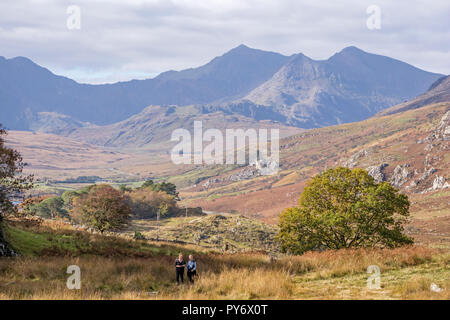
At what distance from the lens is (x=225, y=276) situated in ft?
58.4

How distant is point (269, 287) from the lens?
15.4 metres

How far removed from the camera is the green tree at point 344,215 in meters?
33.2

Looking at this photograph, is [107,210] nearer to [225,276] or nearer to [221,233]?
[225,276]

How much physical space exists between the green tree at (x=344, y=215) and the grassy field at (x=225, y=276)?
965cm

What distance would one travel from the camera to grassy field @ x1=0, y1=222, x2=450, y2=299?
48.0ft

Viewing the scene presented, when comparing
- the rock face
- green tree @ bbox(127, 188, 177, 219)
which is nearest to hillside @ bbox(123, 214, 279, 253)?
green tree @ bbox(127, 188, 177, 219)

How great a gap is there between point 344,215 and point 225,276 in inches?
709

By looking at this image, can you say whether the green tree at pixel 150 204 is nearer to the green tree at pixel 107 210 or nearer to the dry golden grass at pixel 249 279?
the green tree at pixel 107 210

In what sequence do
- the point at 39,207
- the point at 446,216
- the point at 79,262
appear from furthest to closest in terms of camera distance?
the point at 446,216 < the point at 39,207 < the point at 79,262

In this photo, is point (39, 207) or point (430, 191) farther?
point (430, 191)

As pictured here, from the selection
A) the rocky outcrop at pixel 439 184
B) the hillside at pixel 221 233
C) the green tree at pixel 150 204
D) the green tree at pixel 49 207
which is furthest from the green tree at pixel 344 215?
the rocky outcrop at pixel 439 184
